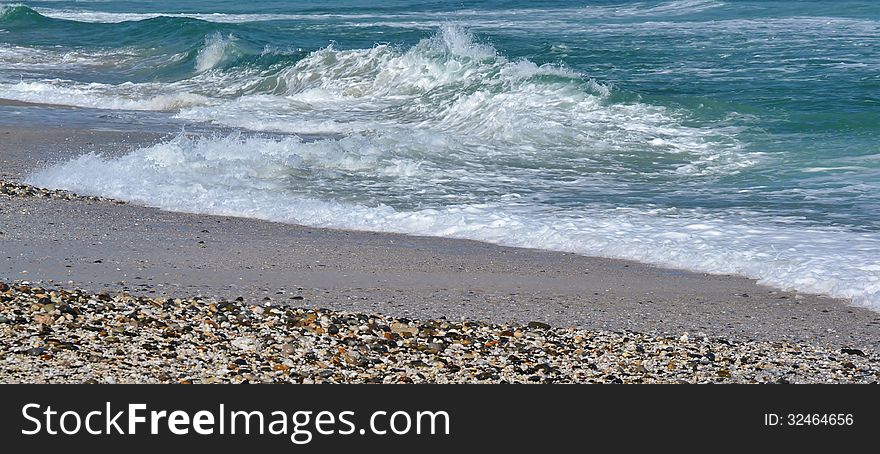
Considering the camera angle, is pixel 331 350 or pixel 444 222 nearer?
pixel 331 350

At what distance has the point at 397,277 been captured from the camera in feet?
21.7

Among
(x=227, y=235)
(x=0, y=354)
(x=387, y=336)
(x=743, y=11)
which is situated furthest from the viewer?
(x=743, y=11)

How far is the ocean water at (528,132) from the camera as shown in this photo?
8.24 metres

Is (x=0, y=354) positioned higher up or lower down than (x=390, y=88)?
higher up

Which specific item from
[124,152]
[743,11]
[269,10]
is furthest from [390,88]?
[269,10]

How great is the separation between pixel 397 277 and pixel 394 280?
3.3 inches

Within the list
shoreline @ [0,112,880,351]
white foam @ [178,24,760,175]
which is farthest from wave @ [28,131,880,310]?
white foam @ [178,24,760,175]

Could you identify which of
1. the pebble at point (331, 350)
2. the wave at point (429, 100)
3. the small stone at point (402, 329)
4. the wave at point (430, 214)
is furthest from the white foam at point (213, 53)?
the small stone at point (402, 329)

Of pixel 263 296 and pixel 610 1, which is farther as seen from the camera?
pixel 610 1

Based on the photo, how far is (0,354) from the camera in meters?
4.38

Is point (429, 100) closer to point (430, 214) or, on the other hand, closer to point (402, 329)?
point (430, 214)

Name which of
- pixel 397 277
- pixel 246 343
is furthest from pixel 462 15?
pixel 246 343

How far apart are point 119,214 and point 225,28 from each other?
1888 centimetres

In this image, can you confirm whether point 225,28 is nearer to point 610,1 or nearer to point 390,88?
point 390,88
